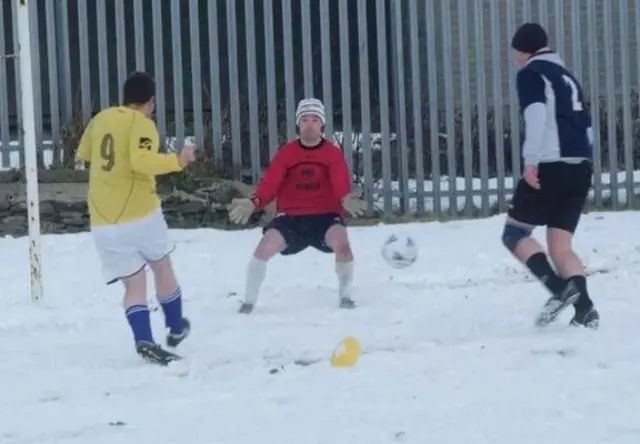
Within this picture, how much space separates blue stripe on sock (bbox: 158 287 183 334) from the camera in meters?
6.49

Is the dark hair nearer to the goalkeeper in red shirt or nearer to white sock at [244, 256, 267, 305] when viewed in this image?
the goalkeeper in red shirt

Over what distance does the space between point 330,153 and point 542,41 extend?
4.99ft

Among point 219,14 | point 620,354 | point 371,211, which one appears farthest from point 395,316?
point 219,14

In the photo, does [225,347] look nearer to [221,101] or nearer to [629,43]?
[221,101]

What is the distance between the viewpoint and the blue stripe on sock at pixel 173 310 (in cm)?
649

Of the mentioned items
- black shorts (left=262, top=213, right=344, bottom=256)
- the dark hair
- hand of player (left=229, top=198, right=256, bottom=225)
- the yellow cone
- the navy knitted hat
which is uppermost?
the navy knitted hat

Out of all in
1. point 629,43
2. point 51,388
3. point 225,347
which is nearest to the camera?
point 51,388

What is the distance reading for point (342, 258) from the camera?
775 cm

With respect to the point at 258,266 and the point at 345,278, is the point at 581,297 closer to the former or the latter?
the point at 345,278

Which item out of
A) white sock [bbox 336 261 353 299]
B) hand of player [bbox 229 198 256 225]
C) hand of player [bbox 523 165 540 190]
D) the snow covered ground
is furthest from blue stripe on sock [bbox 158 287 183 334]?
hand of player [bbox 523 165 540 190]

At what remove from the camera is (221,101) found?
12.1 meters

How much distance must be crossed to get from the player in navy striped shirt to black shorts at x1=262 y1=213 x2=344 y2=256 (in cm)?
134

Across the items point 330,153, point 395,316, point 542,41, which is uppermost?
point 542,41

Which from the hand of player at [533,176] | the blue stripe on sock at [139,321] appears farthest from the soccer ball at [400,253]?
the blue stripe on sock at [139,321]
